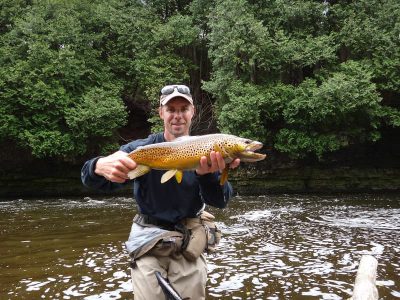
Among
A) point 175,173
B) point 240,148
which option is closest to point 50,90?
point 175,173

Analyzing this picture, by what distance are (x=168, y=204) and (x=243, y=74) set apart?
19062 millimetres

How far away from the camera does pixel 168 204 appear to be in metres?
3.76

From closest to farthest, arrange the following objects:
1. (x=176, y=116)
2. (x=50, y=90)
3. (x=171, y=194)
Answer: (x=171, y=194) → (x=176, y=116) → (x=50, y=90)

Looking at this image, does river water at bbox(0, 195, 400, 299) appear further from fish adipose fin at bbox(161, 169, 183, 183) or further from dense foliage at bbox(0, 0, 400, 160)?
dense foliage at bbox(0, 0, 400, 160)

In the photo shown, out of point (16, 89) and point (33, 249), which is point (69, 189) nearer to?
point (16, 89)

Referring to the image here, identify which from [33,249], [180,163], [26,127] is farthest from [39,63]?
[180,163]

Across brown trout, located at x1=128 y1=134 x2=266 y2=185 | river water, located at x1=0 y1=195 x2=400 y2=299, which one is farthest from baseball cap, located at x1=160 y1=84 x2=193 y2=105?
river water, located at x1=0 y1=195 x2=400 y2=299

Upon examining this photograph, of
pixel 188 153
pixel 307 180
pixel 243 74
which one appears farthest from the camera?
pixel 307 180

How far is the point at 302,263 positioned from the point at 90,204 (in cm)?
1189

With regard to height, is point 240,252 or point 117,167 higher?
point 117,167

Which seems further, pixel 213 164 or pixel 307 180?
pixel 307 180

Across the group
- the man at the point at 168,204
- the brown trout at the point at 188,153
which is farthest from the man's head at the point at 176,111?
the brown trout at the point at 188,153

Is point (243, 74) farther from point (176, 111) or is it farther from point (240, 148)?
point (240, 148)

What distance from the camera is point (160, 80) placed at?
23.3m
